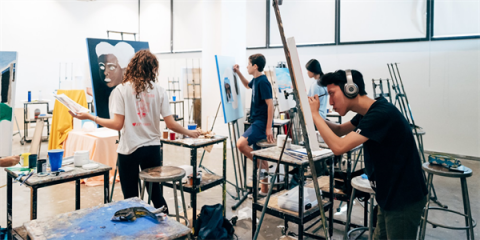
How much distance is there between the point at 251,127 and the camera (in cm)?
365

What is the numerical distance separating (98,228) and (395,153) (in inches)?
52.9

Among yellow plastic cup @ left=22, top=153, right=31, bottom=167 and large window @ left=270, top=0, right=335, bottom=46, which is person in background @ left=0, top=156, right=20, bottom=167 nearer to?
yellow plastic cup @ left=22, top=153, right=31, bottom=167

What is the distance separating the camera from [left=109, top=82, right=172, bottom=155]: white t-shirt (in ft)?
7.89

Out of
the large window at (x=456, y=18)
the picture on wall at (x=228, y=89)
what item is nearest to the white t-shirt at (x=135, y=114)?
the picture on wall at (x=228, y=89)

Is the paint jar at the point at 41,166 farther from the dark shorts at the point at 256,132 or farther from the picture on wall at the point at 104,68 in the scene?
the dark shorts at the point at 256,132

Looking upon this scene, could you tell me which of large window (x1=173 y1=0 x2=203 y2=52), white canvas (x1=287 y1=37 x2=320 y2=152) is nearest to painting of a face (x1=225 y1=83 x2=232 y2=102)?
white canvas (x1=287 y1=37 x2=320 y2=152)

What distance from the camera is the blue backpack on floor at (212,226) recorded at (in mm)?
2480

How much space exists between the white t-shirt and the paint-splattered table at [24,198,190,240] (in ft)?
3.39

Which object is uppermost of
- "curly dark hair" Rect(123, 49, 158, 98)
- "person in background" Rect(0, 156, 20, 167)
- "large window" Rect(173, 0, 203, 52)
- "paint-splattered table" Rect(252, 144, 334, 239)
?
"large window" Rect(173, 0, 203, 52)

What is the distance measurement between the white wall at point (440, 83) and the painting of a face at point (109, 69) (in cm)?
467

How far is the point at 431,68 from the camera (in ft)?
18.6

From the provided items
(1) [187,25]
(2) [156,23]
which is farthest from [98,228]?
(2) [156,23]

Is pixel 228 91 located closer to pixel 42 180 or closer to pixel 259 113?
pixel 259 113

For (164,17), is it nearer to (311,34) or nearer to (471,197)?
(311,34)
